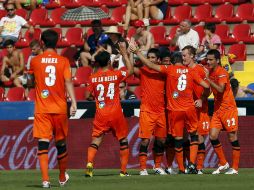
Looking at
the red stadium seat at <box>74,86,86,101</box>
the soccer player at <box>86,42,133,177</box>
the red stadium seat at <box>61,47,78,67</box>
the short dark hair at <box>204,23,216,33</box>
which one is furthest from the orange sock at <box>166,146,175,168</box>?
the red stadium seat at <box>61,47,78,67</box>

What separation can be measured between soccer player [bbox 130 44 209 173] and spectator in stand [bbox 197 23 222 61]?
5.47m

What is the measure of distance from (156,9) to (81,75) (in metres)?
3.24

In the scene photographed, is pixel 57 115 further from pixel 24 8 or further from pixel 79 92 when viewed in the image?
pixel 24 8

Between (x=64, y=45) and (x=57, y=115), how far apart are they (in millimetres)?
11219

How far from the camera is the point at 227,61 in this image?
21500 millimetres

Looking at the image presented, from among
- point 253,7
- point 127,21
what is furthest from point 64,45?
point 253,7

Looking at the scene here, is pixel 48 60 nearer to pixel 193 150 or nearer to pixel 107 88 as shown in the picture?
pixel 107 88

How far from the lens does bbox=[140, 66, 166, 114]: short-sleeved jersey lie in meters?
16.7

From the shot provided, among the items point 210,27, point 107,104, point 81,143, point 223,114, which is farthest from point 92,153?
point 210,27

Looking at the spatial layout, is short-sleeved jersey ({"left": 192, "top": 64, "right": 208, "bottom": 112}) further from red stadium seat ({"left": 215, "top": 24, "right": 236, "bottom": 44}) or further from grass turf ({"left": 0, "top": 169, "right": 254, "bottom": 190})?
red stadium seat ({"left": 215, "top": 24, "right": 236, "bottom": 44})

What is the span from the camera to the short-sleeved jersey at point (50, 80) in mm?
13930

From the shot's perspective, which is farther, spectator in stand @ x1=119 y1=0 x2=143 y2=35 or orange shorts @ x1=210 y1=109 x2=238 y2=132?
spectator in stand @ x1=119 y1=0 x2=143 y2=35

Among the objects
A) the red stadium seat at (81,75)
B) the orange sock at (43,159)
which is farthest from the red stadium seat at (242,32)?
the orange sock at (43,159)

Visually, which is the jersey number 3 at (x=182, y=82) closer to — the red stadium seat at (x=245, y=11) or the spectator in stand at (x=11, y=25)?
the red stadium seat at (x=245, y=11)
